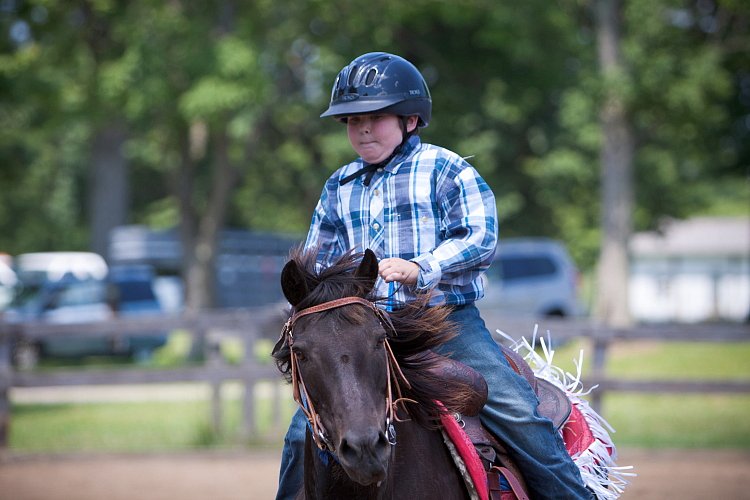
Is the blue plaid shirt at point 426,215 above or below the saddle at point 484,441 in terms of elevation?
above

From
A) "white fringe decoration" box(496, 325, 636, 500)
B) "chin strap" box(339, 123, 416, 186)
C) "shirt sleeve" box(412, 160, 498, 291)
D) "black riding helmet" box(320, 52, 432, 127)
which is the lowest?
"white fringe decoration" box(496, 325, 636, 500)

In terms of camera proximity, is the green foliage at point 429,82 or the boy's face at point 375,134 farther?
the green foliage at point 429,82

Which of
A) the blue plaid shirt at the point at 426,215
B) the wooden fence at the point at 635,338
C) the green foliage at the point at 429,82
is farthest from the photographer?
the green foliage at the point at 429,82

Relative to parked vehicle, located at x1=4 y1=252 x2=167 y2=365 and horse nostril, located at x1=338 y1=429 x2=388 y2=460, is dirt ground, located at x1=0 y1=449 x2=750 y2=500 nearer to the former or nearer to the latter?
horse nostril, located at x1=338 y1=429 x2=388 y2=460

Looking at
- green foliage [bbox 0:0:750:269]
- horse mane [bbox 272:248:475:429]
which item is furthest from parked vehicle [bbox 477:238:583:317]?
horse mane [bbox 272:248:475:429]

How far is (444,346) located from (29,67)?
17.6 m

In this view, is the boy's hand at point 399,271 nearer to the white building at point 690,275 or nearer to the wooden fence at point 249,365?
the wooden fence at point 249,365

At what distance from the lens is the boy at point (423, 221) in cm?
366

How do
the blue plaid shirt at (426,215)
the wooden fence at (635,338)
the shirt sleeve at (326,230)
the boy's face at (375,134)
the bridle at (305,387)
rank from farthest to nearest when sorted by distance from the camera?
the wooden fence at (635,338)
the shirt sleeve at (326,230)
the boy's face at (375,134)
the blue plaid shirt at (426,215)
the bridle at (305,387)

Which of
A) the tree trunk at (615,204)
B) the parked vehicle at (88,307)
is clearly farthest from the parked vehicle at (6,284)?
the tree trunk at (615,204)

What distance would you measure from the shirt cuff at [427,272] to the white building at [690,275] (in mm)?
45229

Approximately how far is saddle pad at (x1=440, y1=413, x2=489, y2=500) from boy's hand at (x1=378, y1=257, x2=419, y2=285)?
21.4 inches

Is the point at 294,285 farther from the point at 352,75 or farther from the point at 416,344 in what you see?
the point at 352,75

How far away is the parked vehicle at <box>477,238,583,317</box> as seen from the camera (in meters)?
23.0
